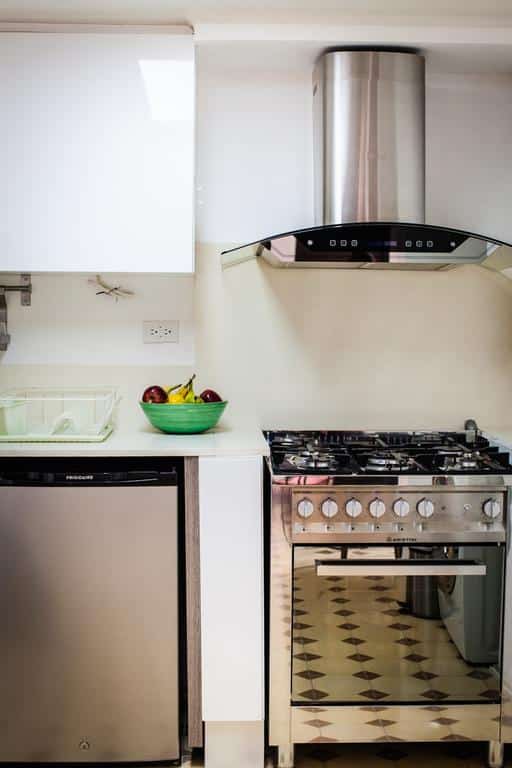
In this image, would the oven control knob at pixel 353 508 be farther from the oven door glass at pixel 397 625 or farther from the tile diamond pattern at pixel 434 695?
the tile diamond pattern at pixel 434 695

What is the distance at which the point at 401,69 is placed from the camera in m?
2.66

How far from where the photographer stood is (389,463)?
2408 millimetres

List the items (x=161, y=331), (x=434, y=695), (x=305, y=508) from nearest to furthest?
(x=305, y=508), (x=434, y=695), (x=161, y=331)

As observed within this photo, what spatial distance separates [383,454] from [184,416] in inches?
24.2

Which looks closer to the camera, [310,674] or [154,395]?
[310,674]

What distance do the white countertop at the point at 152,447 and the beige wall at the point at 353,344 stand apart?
16.5 inches

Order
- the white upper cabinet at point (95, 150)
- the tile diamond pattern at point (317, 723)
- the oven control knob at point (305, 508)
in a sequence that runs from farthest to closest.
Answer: the white upper cabinet at point (95, 150) → the tile diamond pattern at point (317, 723) → the oven control knob at point (305, 508)

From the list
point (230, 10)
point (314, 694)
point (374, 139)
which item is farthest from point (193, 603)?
point (230, 10)

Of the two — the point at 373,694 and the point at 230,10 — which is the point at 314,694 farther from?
the point at 230,10

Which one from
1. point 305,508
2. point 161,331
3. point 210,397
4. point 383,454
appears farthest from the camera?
point 161,331

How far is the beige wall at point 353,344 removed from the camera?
2.95 metres

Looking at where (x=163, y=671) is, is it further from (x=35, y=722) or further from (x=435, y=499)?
(x=435, y=499)

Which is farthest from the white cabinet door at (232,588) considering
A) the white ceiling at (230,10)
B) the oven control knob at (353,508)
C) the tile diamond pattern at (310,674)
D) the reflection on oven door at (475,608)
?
the white ceiling at (230,10)

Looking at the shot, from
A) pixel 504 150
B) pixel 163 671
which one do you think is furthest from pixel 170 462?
pixel 504 150
